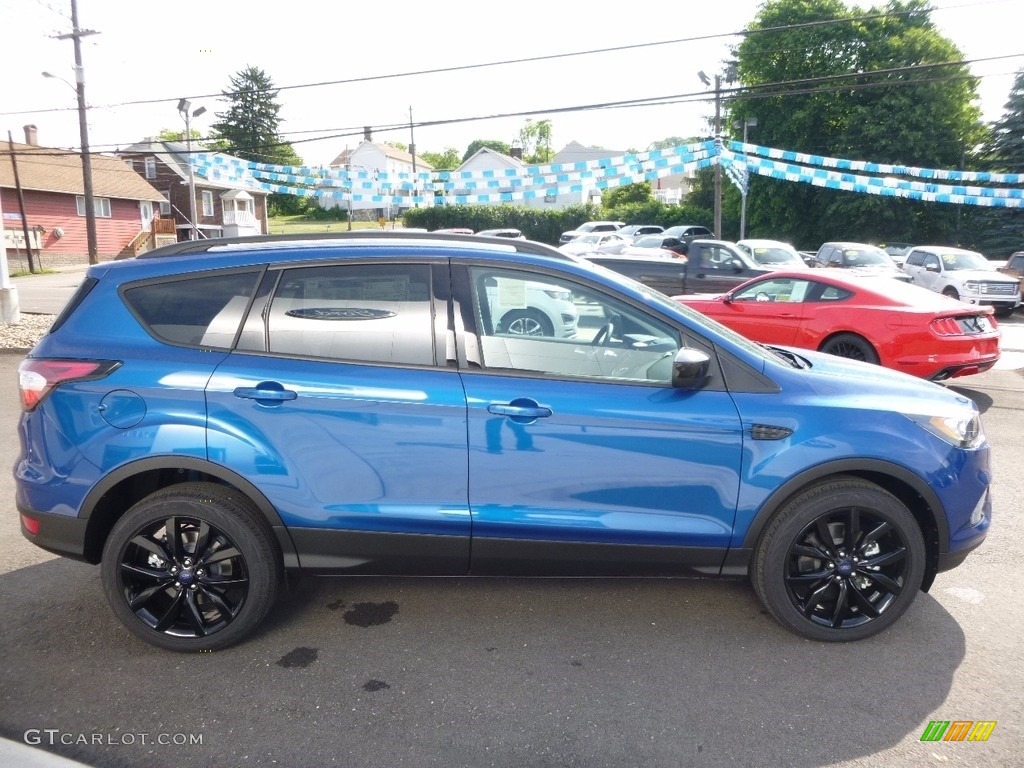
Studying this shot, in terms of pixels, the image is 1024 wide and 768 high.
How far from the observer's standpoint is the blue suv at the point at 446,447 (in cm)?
347

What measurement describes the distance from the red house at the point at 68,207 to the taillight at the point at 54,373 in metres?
37.0

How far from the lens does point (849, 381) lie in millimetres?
3693

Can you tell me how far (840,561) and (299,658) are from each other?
7.94ft

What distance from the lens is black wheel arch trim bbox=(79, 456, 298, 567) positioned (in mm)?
3484

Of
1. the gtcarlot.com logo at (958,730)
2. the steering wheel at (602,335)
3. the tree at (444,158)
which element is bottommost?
the gtcarlot.com logo at (958,730)

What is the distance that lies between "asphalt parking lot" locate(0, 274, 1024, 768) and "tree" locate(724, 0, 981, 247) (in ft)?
122

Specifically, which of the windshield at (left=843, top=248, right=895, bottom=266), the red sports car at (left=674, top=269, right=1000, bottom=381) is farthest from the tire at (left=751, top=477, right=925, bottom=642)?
the windshield at (left=843, top=248, right=895, bottom=266)

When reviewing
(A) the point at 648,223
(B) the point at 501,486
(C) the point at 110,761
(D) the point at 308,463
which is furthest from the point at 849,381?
(A) the point at 648,223

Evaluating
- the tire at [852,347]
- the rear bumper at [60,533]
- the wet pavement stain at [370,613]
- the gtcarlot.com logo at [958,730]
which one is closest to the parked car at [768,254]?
the tire at [852,347]

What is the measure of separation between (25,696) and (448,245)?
2.59 meters

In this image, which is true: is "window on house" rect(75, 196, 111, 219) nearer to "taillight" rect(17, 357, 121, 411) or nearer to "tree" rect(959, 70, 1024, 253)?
"tree" rect(959, 70, 1024, 253)

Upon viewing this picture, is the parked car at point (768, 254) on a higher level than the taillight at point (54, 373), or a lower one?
higher

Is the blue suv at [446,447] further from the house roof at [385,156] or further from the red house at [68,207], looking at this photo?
the house roof at [385,156]

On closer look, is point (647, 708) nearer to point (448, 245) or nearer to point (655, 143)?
point (448, 245)
